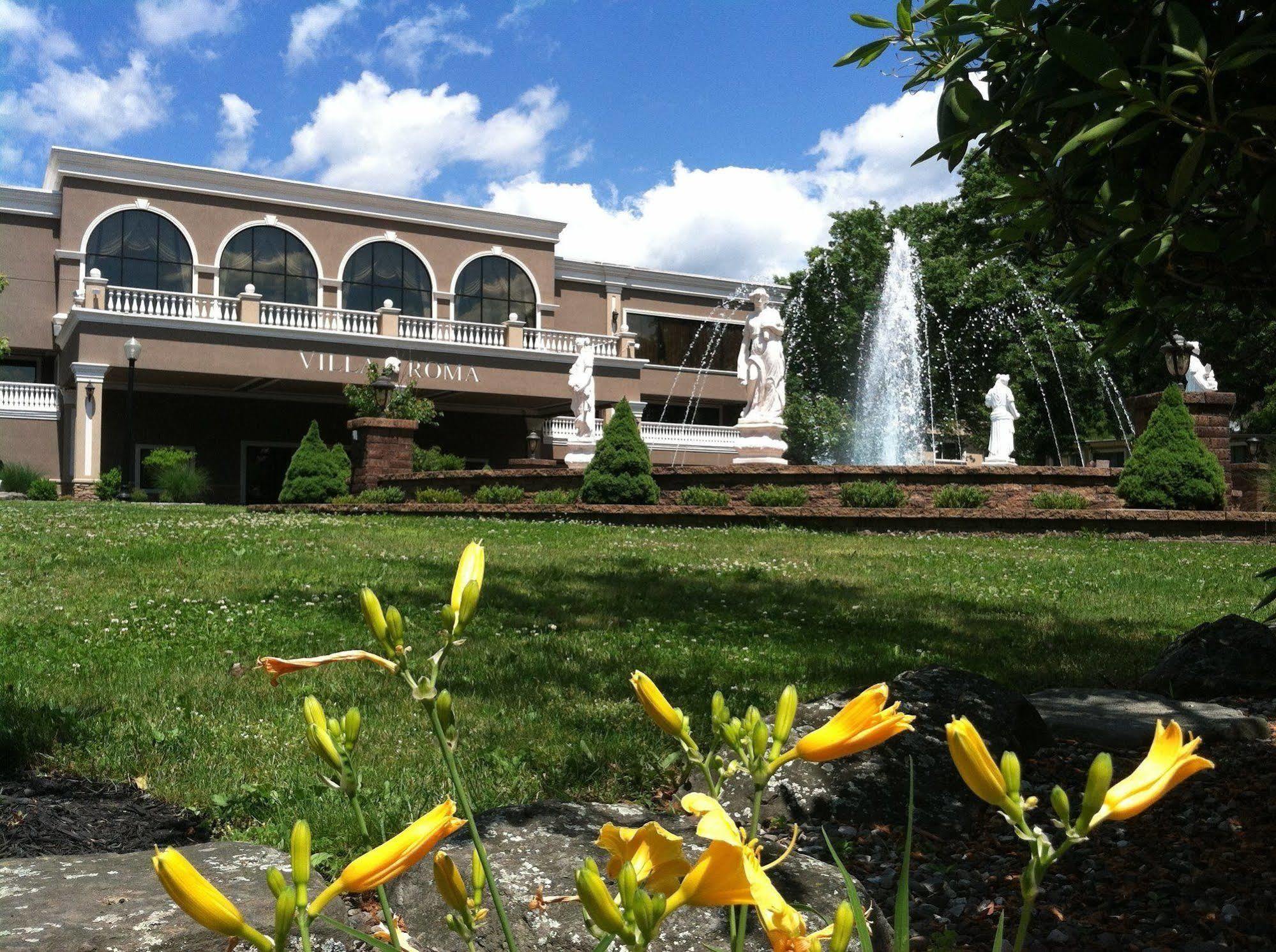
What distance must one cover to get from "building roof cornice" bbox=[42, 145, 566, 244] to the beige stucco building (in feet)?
0.22

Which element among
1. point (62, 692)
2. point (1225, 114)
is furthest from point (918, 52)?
point (62, 692)

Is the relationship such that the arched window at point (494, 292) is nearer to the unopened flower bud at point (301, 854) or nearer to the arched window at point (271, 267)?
the arched window at point (271, 267)

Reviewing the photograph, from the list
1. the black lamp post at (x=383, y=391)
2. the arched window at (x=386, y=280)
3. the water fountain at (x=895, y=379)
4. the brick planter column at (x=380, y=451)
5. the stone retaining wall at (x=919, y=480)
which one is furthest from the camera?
the arched window at (x=386, y=280)

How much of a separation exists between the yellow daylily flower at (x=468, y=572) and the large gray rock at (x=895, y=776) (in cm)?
295

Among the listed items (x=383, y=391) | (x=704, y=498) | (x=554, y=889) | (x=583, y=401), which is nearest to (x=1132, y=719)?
(x=554, y=889)

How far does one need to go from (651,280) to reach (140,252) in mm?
18652

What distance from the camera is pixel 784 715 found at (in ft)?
3.45

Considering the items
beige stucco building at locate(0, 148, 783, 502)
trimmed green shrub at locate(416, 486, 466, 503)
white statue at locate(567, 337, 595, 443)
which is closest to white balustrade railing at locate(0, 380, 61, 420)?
beige stucco building at locate(0, 148, 783, 502)

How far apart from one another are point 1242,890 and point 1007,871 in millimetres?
680

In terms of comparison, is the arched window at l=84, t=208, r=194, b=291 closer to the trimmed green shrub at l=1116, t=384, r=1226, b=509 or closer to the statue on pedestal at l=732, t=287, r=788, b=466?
the statue on pedestal at l=732, t=287, r=788, b=466

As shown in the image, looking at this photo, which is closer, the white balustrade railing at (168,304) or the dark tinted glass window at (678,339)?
the white balustrade railing at (168,304)

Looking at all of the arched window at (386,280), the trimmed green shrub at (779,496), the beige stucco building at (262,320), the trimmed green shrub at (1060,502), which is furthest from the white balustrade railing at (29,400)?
the trimmed green shrub at (1060,502)

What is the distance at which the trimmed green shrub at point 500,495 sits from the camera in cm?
2073

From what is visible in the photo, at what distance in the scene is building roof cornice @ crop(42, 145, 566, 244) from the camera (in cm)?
3155
